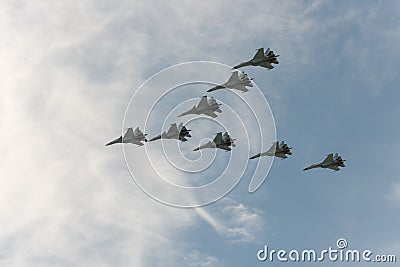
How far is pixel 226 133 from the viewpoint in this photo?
128 m

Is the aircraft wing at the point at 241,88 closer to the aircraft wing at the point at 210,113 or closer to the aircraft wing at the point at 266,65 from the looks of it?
the aircraft wing at the point at 266,65

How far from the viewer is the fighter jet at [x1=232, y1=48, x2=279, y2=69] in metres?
120

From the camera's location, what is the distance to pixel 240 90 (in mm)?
120625

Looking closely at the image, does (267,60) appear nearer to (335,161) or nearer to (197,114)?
(197,114)

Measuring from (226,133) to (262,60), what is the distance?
19.7m

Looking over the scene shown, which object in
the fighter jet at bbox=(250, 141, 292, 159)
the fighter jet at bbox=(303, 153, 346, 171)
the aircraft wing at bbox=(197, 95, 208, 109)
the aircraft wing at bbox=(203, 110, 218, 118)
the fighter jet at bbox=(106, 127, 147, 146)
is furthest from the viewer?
the fighter jet at bbox=(303, 153, 346, 171)

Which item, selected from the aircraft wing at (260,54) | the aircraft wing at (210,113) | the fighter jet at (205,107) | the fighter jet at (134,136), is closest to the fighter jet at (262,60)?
the aircraft wing at (260,54)

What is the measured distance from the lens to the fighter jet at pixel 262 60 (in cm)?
11962

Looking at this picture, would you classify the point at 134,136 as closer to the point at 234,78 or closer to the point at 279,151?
the point at 234,78

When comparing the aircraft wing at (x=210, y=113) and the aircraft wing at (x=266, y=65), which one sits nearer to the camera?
the aircraft wing at (x=266, y=65)

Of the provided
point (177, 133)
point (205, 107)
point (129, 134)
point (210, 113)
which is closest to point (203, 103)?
point (205, 107)

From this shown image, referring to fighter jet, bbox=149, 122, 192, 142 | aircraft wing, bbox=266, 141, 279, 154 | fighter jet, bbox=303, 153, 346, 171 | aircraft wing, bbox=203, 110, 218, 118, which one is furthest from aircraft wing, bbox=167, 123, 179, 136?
fighter jet, bbox=303, 153, 346, 171

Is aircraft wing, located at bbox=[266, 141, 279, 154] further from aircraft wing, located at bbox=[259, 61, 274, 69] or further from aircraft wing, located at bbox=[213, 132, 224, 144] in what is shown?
aircraft wing, located at bbox=[259, 61, 274, 69]

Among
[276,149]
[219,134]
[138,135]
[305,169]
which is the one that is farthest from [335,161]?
[138,135]
